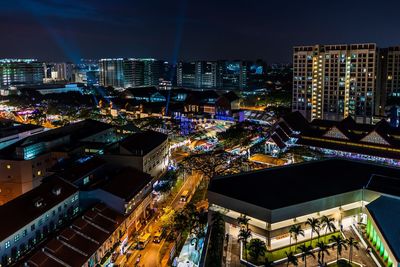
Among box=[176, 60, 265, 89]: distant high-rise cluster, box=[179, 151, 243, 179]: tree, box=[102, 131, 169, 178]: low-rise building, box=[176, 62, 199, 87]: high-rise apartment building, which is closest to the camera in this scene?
box=[102, 131, 169, 178]: low-rise building

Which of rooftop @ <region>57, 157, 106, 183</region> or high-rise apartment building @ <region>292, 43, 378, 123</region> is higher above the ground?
high-rise apartment building @ <region>292, 43, 378, 123</region>

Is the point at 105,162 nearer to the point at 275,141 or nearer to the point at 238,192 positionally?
the point at 238,192

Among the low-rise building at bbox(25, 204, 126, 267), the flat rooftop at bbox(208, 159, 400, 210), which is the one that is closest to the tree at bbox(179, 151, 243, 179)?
the flat rooftop at bbox(208, 159, 400, 210)

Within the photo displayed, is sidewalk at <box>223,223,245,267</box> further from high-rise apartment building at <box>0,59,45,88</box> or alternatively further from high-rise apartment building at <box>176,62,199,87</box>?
high-rise apartment building at <box>0,59,45,88</box>

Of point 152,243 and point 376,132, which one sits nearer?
point 152,243

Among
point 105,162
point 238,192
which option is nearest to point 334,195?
point 238,192

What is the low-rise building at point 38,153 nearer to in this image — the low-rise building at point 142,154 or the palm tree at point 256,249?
the low-rise building at point 142,154
